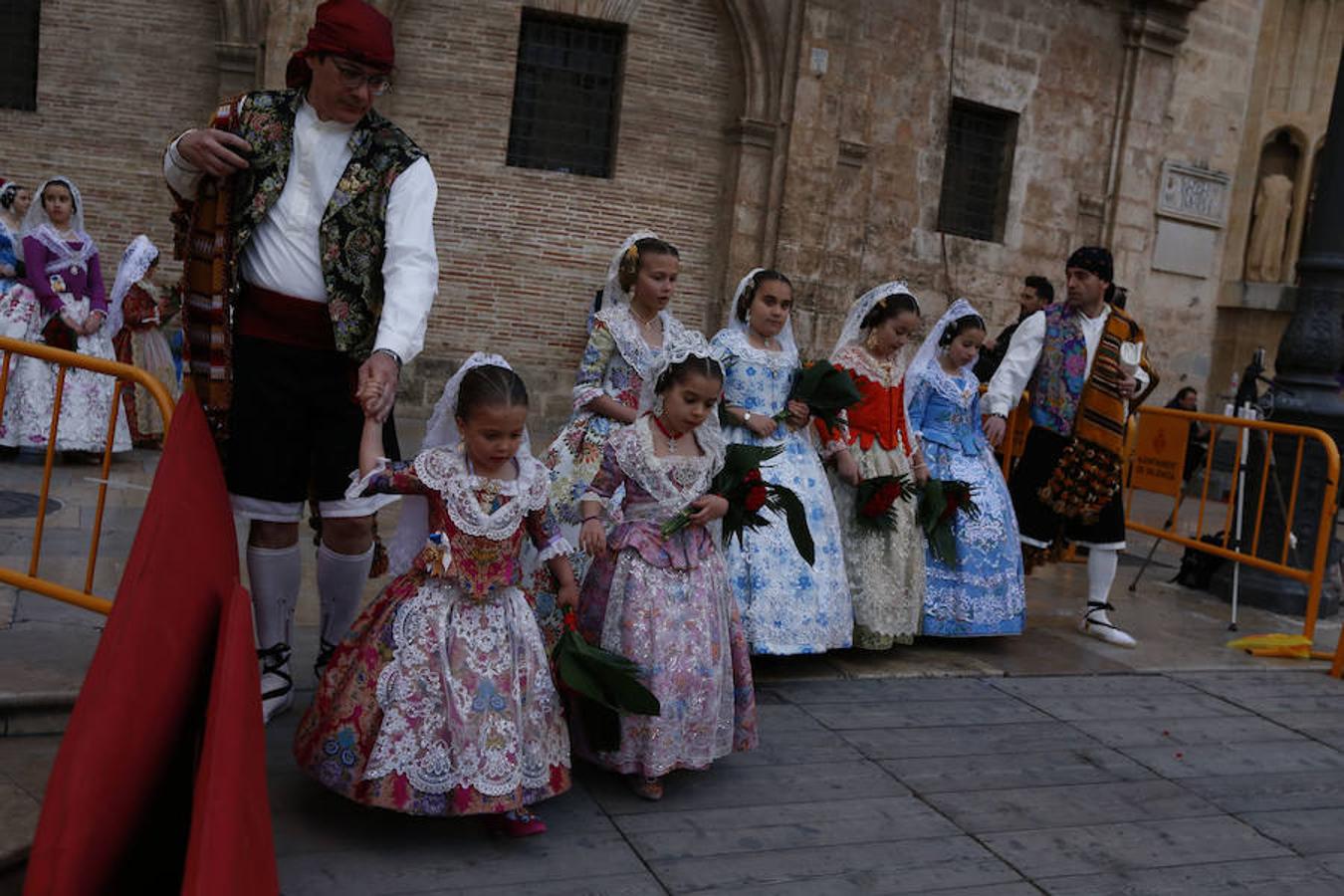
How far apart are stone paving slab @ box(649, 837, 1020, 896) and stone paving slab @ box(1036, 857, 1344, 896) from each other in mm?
219

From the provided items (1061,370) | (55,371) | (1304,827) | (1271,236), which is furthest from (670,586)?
(1271,236)

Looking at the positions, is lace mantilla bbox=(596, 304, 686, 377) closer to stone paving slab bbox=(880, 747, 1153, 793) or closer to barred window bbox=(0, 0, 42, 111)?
stone paving slab bbox=(880, 747, 1153, 793)

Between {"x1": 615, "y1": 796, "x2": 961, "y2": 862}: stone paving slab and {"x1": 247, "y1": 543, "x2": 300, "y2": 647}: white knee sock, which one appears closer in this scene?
{"x1": 615, "y1": 796, "x2": 961, "y2": 862}: stone paving slab

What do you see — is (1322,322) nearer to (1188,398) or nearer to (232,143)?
(232,143)

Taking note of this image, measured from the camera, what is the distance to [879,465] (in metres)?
5.69

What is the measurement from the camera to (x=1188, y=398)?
16.5 meters

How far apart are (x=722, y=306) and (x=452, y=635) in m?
10.6

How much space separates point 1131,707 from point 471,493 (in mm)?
3293

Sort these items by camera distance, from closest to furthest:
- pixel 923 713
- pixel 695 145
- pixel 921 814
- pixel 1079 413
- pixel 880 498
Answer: pixel 921 814 < pixel 923 713 < pixel 880 498 < pixel 1079 413 < pixel 695 145

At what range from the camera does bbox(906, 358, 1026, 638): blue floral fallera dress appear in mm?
5867

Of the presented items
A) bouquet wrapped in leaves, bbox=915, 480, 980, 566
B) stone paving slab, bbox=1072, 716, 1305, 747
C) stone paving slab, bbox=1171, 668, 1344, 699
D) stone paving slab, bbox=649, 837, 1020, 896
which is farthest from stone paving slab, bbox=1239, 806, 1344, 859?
bouquet wrapped in leaves, bbox=915, 480, 980, 566

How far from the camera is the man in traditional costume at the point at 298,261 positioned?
11.9 feet

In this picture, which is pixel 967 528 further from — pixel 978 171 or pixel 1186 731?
pixel 978 171

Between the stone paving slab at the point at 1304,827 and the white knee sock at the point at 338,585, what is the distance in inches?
122
